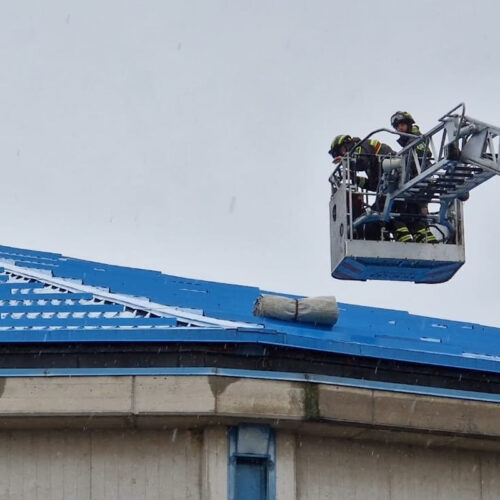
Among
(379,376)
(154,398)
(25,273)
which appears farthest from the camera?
(25,273)

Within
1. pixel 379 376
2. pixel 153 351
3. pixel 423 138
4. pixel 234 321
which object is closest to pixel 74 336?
pixel 153 351

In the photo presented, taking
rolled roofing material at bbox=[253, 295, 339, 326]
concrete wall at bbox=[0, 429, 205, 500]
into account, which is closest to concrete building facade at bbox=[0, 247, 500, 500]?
concrete wall at bbox=[0, 429, 205, 500]

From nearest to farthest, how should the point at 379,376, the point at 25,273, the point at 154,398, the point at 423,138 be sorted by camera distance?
A: the point at 154,398, the point at 379,376, the point at 25,273, the point at 423,138

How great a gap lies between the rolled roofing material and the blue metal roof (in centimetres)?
14

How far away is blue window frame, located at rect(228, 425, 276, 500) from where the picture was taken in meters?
15.2

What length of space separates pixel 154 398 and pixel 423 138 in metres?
10.8

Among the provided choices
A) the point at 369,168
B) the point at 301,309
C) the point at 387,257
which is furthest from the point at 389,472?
the point at 369,168

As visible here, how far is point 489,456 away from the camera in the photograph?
16.7 m

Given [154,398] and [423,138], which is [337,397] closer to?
[154,398]

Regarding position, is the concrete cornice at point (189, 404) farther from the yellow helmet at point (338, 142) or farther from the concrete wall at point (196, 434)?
the yellow helmet at point (338, 142)

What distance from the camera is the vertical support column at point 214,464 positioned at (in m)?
14.9

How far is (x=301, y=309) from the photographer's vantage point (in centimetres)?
1772

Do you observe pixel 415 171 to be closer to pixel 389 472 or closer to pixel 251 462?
pixel 389 472

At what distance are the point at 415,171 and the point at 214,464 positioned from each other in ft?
37.6
